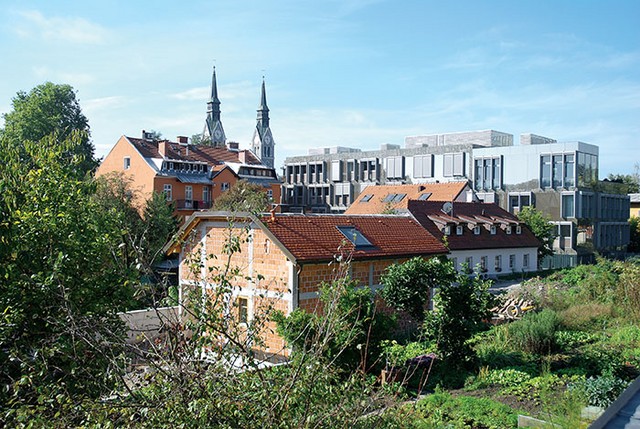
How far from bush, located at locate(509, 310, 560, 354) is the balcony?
34.8 m

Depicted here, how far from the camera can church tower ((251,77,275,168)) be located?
397 ft

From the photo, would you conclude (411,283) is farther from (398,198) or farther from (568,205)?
(568,205)

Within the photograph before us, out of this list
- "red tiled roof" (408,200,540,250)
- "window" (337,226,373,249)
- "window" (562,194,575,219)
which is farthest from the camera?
"window" (562,194,575,219)

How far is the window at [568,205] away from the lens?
162 feet

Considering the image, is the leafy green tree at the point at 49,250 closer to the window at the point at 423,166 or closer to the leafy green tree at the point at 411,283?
the leafy green tree at the point at 411,283

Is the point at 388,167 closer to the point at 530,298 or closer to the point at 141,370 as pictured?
the point at 530,298

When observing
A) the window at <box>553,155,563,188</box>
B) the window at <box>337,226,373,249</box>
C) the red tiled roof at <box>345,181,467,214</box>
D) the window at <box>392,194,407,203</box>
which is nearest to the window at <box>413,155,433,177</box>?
the window at <box>553,155,563,188</box>

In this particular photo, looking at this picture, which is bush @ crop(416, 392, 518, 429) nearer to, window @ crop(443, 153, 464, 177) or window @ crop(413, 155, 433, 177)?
window @ crop(443, 153, 464, 177)

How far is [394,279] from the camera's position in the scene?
17547mm

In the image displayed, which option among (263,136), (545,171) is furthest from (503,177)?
(263,136)

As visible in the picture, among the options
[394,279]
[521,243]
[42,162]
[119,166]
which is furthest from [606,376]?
[119,166]

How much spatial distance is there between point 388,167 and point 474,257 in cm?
2665

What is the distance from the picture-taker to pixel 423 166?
58562 mm

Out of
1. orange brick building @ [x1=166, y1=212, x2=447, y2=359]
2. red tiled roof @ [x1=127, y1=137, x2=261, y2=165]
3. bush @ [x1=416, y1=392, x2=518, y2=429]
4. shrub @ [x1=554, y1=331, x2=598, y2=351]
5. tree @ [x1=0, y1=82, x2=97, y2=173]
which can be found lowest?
bush @ [x1=416, y1=392, x2=518, y2=429]
